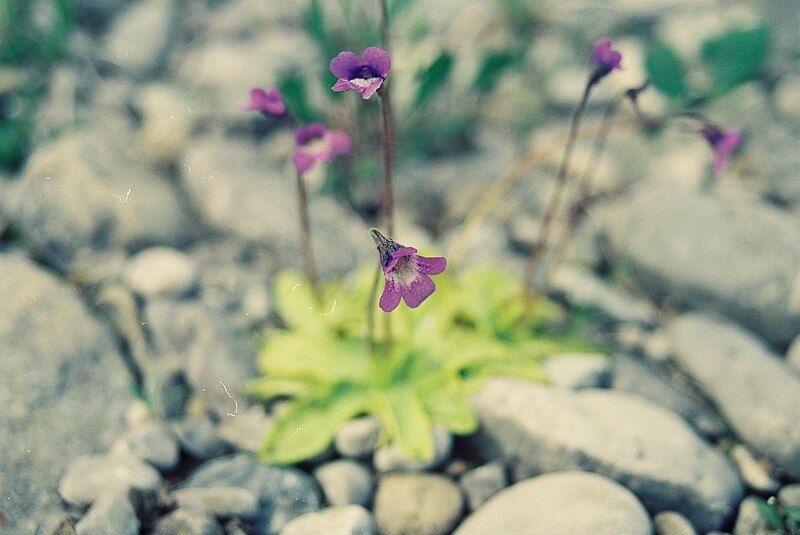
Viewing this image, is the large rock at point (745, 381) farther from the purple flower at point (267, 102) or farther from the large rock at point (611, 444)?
the purple flower at point (267, 102)

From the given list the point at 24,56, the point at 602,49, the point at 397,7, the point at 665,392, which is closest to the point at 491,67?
the point at 397,7

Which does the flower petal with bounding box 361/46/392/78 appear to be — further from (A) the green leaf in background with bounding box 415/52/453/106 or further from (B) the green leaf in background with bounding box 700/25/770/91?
(B) the green leaf in background with bounding box 700/25/770/91

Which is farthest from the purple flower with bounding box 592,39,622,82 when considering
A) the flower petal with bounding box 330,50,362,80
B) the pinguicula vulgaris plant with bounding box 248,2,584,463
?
the flower petal with bounding box 330,50,362,80

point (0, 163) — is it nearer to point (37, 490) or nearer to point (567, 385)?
point (37, 490)

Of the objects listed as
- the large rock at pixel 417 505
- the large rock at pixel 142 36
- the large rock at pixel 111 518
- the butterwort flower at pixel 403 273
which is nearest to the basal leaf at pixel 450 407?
the large rock at pixel 417 505

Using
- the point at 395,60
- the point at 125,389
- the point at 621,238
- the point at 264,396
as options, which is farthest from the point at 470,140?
the point at 125,389

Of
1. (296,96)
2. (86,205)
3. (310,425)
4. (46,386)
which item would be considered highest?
(296,96)

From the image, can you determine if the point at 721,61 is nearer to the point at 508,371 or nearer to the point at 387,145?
the point at 508,371
